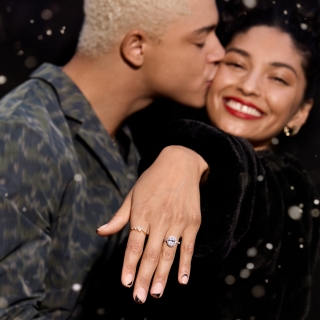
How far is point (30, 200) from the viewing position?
138 centimetres

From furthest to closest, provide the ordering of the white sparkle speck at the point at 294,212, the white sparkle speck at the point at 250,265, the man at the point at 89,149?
1. the white sparkle speck at the point at 294,212
2. the white sparkle speck at the point at 250,265
3. the man at the point at 89,149

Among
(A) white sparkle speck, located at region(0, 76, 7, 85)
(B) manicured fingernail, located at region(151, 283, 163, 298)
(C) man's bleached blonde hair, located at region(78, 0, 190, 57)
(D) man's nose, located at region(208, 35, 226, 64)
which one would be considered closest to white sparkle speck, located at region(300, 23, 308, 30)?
(D) man's nose, located at region(208, 35, 226, 64)

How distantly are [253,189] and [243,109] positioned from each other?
0.58m

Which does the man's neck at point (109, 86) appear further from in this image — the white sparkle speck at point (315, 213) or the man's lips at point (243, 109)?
the white sparkle speck at point (315, 213)

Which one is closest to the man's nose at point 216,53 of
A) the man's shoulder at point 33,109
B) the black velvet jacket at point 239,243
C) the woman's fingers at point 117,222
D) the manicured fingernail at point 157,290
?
the black velvet jacket at point 239,243

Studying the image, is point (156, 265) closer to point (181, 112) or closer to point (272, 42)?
point (272, 42)

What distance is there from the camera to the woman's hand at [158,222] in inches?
38.6

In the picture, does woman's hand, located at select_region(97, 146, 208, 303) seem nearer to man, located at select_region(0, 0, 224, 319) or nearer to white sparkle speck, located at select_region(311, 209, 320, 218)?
man, located at select_region(0, 0, 224, 319)

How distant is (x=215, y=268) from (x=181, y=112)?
97 centimetres

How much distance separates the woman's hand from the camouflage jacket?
1.24 feet

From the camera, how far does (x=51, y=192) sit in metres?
1.43

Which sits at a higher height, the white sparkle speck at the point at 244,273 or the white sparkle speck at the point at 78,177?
the white sparkle speck at the point at 78,177

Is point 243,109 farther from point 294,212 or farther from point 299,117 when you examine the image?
point 294,212

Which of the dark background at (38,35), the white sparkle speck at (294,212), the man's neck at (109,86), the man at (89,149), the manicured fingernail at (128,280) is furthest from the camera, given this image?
the dark background at (38,35)
